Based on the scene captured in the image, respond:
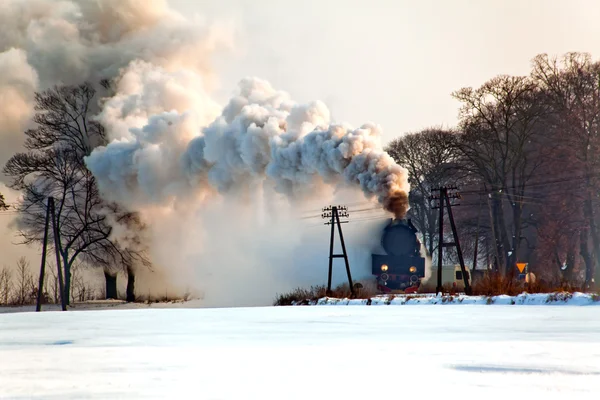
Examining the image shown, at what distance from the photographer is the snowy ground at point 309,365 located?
6.06m

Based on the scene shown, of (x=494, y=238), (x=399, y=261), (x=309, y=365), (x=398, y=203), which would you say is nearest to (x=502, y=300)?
(x=399, y=261)

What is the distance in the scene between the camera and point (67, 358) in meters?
8.93

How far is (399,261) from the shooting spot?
42.5 meters

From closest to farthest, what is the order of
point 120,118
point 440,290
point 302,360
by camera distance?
point 302,360 < point 440,290 < point 120,118

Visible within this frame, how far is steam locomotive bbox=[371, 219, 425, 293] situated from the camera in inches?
1667

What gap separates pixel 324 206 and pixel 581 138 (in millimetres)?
14046

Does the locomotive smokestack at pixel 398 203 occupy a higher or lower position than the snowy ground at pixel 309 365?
higher

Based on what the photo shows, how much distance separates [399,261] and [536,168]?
10358 mm

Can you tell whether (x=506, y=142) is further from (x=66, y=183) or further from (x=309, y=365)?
(x=309, y=365)

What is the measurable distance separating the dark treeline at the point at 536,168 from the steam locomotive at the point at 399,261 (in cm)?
463

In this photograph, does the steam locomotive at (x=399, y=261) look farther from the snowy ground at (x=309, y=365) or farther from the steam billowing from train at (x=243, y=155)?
the snowy ground at (x=309, y=365)

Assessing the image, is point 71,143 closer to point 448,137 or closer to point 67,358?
point 448,137

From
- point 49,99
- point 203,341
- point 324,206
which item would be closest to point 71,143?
point 49,99

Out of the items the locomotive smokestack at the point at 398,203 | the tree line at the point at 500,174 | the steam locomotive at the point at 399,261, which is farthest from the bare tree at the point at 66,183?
the locomotive smokestack at the point at 398,203
